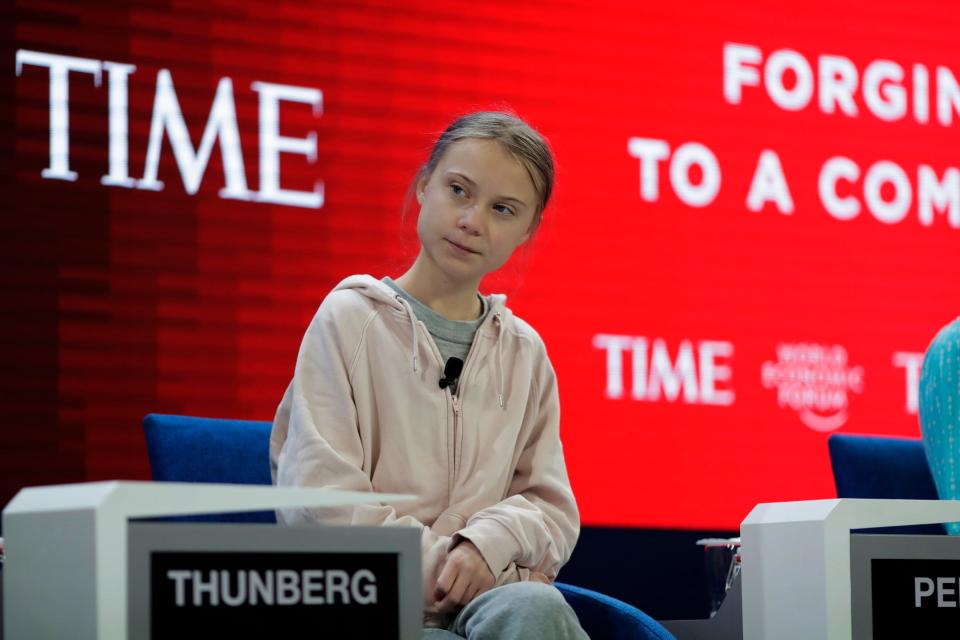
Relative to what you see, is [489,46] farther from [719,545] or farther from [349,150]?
[719,545]

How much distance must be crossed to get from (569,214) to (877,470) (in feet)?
3.77

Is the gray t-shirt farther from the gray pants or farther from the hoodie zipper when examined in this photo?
the gray pants

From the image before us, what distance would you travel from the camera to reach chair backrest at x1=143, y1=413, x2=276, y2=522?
229 centimetres

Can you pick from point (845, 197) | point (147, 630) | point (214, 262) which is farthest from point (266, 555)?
point (845, 197)

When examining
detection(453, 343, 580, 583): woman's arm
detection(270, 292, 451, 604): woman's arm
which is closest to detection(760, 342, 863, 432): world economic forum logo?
detection(453, 343, 580, 583): woman's arm

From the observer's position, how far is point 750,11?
156 inches

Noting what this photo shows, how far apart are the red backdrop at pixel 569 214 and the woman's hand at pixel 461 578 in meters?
0.98

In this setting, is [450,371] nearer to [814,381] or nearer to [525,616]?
[525,616]

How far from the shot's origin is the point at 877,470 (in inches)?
114

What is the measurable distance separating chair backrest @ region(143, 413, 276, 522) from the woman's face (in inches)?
22.8

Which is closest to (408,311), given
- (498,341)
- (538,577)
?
(498,341)

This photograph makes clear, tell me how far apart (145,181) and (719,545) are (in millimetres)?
1607

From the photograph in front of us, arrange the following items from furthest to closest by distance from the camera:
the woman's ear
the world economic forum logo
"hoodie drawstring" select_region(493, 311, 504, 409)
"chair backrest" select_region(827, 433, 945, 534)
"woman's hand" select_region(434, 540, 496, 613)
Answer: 1. the world economic forum logo
2. "chair backrest" select_region(827, 433, 945, 534)
3. the woman's ear
4. "hoodie drawstring" select_region(493, 311, 504, 409)
5. "woman's hand" select_region(434, 540, 496, 613)

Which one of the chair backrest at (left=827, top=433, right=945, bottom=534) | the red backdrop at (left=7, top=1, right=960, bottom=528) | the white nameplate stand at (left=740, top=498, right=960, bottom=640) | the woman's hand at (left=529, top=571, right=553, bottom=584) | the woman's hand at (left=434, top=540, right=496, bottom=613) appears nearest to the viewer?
the white nameplate stand at (left=740, top=498, right=960, bottom=640)
